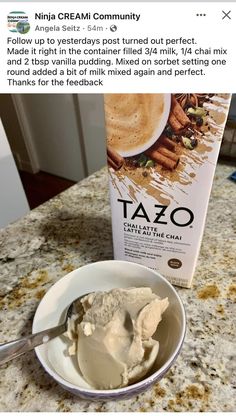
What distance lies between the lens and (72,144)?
5.60 ft

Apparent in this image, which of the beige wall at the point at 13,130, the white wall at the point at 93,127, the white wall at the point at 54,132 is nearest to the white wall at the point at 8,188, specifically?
the white wall at the point at 93,127

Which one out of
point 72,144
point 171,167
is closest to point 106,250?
point 171,167

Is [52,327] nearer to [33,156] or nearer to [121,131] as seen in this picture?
[121,131]

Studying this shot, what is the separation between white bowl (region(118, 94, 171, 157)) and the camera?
0.32 meters

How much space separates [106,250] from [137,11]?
0.35m

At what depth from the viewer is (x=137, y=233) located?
0.43 m

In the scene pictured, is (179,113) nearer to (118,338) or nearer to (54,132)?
(118,338)

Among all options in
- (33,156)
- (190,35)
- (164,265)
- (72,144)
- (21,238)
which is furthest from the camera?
(33,156)

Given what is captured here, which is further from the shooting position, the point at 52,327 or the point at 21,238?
the point at 21,238

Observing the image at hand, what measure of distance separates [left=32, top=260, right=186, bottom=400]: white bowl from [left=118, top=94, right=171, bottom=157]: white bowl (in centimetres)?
16

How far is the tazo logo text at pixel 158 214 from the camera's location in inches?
15.2

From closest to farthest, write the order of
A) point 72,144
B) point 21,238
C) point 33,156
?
point 21,238 → point 72,144 → point 33,156

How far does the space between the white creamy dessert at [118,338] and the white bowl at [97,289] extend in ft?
0.05

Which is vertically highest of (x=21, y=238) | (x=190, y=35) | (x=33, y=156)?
(x=190, y=35)
